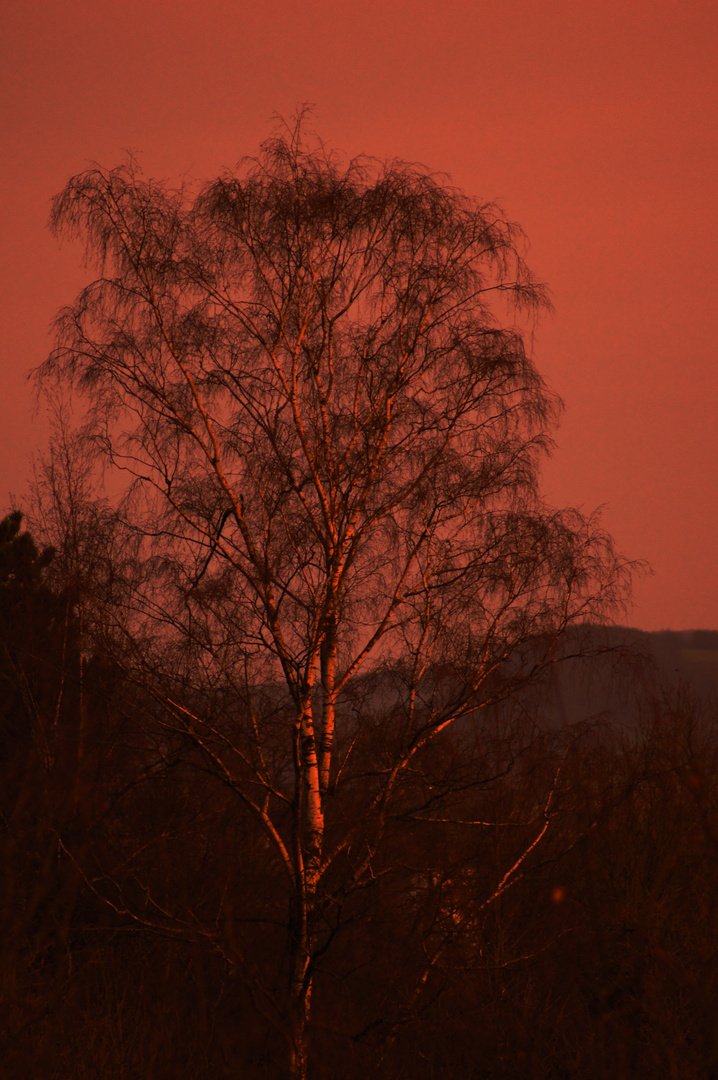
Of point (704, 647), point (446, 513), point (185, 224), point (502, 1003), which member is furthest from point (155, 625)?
point (704, 647)

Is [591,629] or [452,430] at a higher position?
[452,430]

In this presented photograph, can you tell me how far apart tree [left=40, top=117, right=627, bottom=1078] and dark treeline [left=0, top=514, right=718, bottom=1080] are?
0.31 m

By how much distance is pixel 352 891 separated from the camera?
734 cm

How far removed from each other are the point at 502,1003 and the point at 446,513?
9192 millimetres

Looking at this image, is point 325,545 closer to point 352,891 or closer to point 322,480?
point 322,480

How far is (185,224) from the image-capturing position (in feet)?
27.1

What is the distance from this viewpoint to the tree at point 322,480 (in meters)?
7.57

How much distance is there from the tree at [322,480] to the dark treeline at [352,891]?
0.31 meters

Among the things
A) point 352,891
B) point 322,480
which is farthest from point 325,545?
point 352,891

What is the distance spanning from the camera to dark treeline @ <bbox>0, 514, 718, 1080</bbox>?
301 inches

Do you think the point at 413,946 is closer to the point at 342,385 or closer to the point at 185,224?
the point at 342,385

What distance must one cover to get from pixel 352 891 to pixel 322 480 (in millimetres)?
3464

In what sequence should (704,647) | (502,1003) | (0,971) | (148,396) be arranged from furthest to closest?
(704,647), (502,1003), (0,971), (148,396)

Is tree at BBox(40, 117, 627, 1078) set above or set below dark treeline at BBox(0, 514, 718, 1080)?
above
